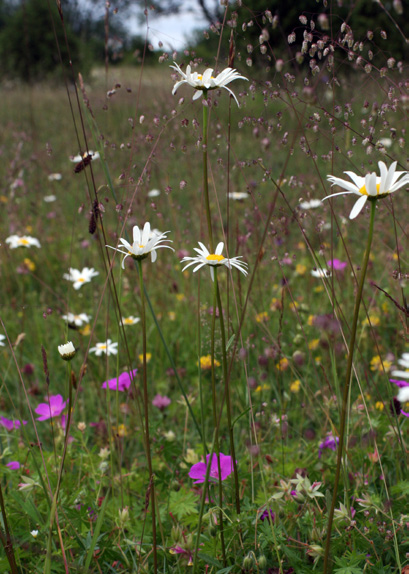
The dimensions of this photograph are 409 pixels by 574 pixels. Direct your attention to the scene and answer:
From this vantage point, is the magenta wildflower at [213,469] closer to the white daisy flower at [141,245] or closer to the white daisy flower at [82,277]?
the white daisy flower at [141,245]

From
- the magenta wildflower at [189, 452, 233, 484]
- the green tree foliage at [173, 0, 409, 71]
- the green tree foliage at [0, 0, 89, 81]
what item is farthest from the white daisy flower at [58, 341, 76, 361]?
the green tree foliage at [0, 0, 89, 81]

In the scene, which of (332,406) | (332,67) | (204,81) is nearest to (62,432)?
(332,406)

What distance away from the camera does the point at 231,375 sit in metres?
1.72

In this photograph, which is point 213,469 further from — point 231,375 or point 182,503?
point 231,375

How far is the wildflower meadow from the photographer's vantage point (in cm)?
95

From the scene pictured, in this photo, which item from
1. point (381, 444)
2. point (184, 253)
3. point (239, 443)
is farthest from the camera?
point (184, 253)

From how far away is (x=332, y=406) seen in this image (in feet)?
4.89

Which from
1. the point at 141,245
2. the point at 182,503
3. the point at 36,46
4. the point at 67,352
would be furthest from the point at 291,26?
the point at 36,46

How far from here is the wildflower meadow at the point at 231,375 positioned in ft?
3.12

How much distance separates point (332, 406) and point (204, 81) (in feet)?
3.27

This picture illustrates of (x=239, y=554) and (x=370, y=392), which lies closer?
(x=239, y=554)

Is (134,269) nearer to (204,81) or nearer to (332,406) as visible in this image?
(332,406)

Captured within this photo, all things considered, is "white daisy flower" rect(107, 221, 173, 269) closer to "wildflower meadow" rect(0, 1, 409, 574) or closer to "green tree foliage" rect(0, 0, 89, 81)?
"wildflower meadow" rect(0, 1, 409, 574)

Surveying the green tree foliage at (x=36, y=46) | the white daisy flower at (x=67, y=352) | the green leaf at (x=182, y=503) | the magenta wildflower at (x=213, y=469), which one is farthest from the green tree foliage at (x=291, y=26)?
the green tree foliage at (x=36, y=46)
